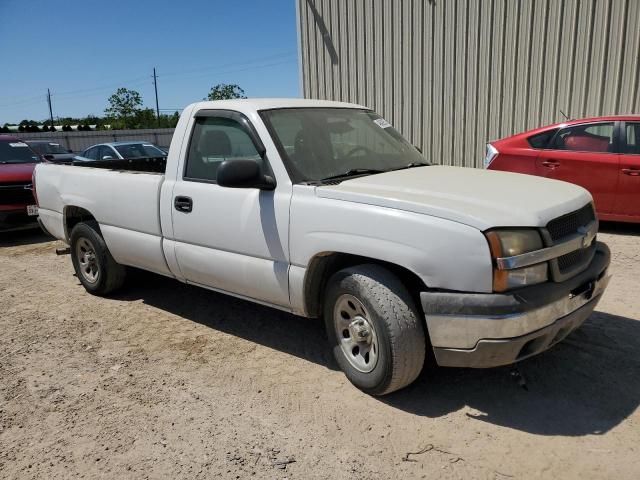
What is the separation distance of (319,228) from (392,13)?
9029 mm

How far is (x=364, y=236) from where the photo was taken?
3.15m

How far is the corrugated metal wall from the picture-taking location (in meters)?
8.85

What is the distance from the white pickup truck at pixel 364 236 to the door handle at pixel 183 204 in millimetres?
19

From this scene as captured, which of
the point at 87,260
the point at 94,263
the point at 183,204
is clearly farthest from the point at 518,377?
the point at 87,260

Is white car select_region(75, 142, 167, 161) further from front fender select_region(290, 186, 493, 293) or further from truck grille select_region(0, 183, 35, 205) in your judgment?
front fender select_region(290, 186, 493, 293)

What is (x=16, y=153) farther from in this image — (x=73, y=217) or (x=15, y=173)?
(x=73, y=217)

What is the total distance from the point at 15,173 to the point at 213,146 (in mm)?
6183

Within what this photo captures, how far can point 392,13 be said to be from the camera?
1104 cm

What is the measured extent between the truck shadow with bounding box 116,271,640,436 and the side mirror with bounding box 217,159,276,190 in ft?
4.58

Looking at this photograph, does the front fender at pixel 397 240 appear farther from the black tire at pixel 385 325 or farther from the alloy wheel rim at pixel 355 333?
the alloy wheel rim at pixel 355 333

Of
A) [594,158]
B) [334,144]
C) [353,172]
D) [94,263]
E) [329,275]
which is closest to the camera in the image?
[329,275]

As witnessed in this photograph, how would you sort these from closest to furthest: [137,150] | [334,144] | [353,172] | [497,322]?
[497,322], [353,172], [334,144], [137,150]

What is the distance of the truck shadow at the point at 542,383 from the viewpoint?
Result: 3.08 metres

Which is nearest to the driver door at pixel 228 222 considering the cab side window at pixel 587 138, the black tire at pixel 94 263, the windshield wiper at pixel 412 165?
the windshield wiper at pixel 412 165
